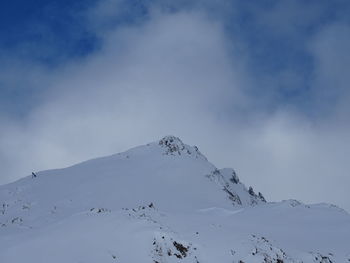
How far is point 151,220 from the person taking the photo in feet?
94.2

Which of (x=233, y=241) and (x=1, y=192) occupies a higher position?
(x=1, y=192)

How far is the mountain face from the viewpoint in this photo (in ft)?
82.3

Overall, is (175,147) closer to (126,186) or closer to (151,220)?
(126,186)

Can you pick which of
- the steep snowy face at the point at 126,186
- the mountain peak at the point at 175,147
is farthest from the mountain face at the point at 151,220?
the mountain peak at the point at 175,147

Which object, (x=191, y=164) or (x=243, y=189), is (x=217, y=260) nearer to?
(x=191, y=164)

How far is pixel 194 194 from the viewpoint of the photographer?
61719 millimetres

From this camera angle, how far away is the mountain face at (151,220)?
25078mm

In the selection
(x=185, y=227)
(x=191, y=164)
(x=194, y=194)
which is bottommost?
(x=185, y=227)

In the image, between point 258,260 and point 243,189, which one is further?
point 243,189

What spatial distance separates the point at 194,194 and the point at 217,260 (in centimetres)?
3618

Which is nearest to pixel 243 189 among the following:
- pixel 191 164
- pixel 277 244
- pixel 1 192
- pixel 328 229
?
pixel 191 164

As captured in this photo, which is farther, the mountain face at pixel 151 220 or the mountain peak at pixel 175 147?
the mountain peak at pixel 175 147

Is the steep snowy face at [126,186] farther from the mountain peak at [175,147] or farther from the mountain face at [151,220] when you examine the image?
the mountain face at [151,220]

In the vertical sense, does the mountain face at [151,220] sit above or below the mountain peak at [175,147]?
below
